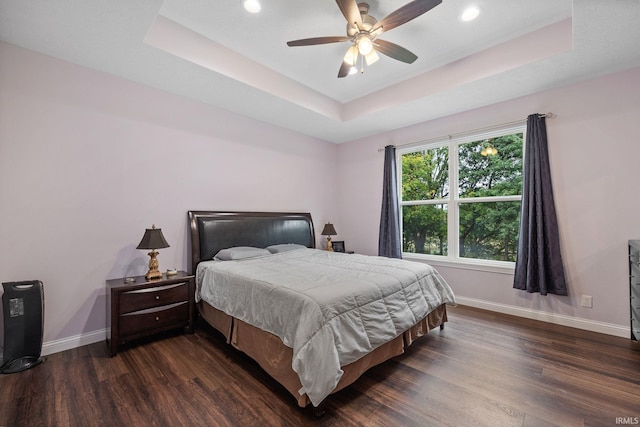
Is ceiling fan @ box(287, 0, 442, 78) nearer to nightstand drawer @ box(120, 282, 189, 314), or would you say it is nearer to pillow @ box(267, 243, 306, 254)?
pillow @ box(267, 243, 306, 254)

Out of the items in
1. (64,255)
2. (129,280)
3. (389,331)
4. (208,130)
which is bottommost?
(389,331)

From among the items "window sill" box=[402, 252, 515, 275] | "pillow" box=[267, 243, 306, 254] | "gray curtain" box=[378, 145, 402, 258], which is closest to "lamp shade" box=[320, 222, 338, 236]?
"gray curtain" box=[378, 145, 402, 258]

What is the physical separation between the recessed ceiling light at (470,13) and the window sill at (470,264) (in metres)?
2.79

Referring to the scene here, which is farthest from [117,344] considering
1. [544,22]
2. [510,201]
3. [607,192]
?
[607,192]

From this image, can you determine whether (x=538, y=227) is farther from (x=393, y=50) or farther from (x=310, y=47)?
(x=310, y=47)

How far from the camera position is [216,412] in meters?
1.68

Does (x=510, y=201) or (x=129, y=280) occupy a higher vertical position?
(x=510, y=201)

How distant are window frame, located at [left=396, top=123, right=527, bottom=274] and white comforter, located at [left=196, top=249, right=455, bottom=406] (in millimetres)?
1208

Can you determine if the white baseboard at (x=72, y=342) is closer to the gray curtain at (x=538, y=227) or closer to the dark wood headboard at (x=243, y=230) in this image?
the dark wood headboard at (x=243, y=230)

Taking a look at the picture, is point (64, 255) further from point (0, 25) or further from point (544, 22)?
point (544, 22)

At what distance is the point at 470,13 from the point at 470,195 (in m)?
2.25

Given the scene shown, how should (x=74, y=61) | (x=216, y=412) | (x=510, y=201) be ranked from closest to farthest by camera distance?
(x=216, y=412)
(x=74, y=61)
(x=510, y=201)

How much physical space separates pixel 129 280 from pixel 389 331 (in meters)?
2.42

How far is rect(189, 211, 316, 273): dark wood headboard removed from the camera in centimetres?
324
